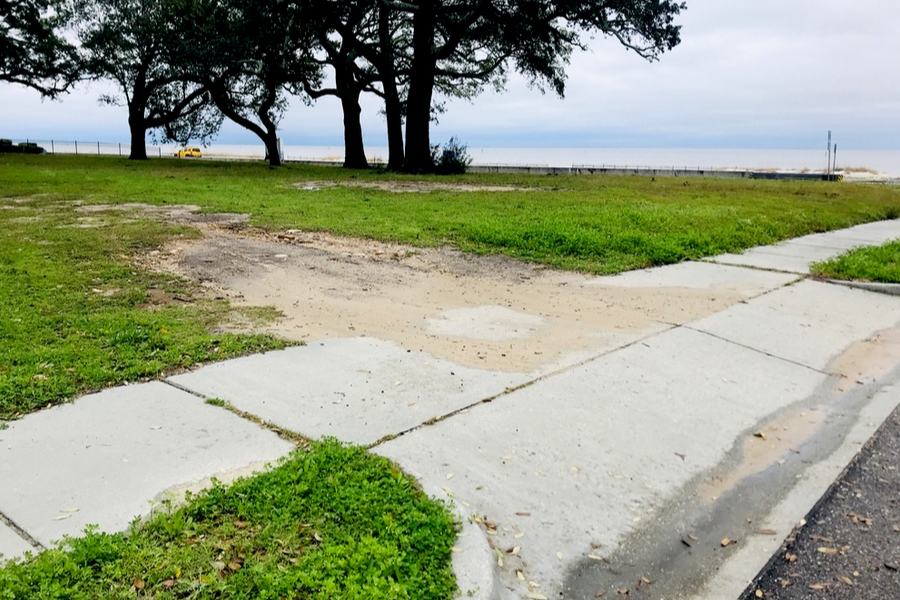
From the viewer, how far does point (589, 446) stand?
4.05 meters

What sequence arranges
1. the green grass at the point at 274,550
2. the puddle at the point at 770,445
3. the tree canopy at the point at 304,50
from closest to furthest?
the green grass at the point at 274,550, the puddle at the point at 770,445, the tree canopy at the point at 304,50

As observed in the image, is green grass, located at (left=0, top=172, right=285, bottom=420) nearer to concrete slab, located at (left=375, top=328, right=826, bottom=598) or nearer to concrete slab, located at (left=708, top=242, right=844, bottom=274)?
concrete slab, located at (left=375, top=328, right=826, bottom=598)

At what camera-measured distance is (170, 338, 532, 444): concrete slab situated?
13.6 ft

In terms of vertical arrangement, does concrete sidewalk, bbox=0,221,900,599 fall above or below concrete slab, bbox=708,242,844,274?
below

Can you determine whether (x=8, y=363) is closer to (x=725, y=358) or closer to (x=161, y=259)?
(x=161, y=259)

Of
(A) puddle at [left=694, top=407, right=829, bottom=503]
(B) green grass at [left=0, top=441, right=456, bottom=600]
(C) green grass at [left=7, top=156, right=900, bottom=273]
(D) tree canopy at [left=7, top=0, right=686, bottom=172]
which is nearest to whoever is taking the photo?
(B) green grass at [left=0, top=441, right=456, bottom=600]

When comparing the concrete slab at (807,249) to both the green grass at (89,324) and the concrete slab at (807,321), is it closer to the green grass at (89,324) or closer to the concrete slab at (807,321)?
the concrete slab at (807,321)

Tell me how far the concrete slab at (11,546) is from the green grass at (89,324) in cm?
127

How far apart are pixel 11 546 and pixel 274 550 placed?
3.28 feet

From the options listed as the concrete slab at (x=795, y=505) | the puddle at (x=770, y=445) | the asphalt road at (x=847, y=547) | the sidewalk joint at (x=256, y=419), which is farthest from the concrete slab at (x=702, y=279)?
the sidewalk joint at (x=256, y=419)

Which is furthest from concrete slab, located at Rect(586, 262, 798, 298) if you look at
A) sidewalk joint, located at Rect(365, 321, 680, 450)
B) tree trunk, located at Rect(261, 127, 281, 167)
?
tree trunk, located at Rect(261, 127, 281, 167)

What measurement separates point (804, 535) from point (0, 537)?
3428 mm

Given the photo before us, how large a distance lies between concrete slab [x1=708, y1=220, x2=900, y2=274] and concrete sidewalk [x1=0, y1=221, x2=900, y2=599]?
3.37 metres

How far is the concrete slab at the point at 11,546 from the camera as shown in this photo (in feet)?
9.10
